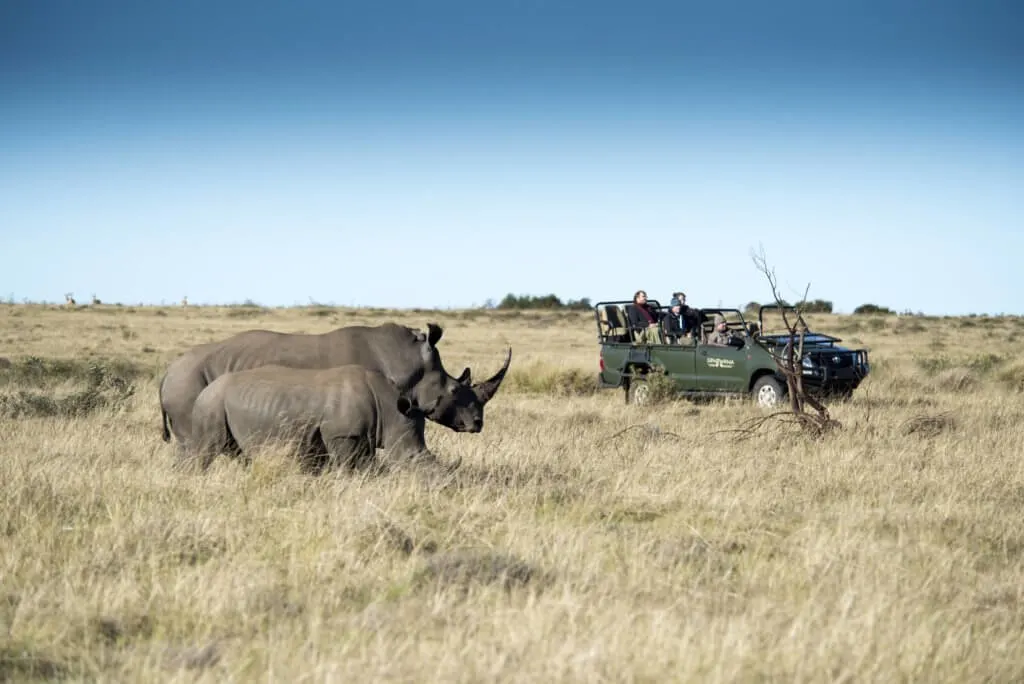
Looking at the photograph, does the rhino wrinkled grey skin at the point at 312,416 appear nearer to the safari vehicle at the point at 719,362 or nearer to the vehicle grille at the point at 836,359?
the safari vehicle at the point at 719,362

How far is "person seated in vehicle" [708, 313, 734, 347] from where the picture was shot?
2019 cm

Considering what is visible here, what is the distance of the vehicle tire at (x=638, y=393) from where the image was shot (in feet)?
66.5

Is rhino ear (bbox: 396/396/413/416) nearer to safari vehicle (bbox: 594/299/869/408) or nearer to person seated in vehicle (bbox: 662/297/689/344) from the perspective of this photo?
safari vehicle (bbox: 594/299/869/408)

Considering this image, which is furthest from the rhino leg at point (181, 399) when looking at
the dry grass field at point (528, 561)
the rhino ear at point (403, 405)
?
the rhino ear at point (403, 405)

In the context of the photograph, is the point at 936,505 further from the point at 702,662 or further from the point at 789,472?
the point at 702,662

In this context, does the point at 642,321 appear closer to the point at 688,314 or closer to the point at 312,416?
the point at 688,314

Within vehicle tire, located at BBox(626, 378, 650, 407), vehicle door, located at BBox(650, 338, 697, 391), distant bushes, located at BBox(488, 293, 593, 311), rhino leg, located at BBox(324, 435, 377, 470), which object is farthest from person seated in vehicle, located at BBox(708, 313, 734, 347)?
distant bushes, located at BBox(488, 293, 593, 311)

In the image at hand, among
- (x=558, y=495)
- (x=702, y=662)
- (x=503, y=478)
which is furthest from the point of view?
(x=503, y=478)

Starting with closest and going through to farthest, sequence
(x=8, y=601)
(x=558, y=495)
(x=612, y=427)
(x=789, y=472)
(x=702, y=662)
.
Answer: (x=702, y=662) → (x=8, y=601) → (x=558, y=495) → (x=789, y=472) → (x=612, y=427)

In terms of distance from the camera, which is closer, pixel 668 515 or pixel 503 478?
pixel 668 515

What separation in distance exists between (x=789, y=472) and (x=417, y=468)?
151 inches

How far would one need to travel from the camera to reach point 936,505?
32.2 ft

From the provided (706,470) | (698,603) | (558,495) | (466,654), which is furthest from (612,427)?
(466,654)

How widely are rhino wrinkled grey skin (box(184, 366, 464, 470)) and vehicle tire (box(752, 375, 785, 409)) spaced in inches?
392
